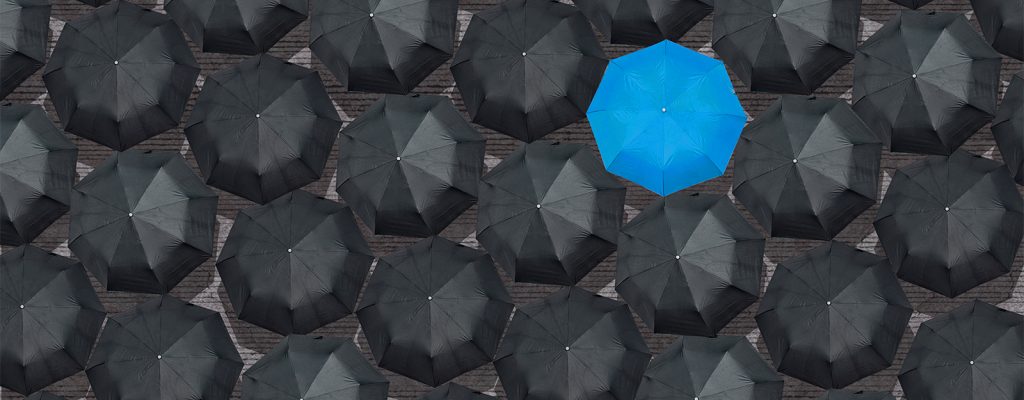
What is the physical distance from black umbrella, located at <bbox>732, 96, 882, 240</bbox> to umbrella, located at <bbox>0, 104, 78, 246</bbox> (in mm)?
13256

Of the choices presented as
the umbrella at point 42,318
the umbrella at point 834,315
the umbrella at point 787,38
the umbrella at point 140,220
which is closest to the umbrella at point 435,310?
the umbrella at point 140,220

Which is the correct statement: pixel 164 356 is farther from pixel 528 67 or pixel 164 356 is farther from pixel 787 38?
pixel 787 38

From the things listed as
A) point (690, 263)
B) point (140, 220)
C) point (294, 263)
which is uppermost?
point (140, 220)

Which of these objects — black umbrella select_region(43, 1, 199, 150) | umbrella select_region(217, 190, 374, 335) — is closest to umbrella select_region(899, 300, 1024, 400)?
umbrella select_region(217, 190, 374, 335)

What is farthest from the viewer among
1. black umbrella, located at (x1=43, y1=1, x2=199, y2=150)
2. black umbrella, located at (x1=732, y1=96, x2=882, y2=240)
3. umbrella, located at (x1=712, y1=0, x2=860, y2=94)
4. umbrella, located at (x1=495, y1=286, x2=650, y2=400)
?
black umbrella, located at (x1=43, y1=1, x2=199, y2=150)

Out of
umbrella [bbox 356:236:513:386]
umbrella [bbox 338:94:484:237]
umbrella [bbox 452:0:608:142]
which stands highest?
umbrella [bbox 452:0:608:142]

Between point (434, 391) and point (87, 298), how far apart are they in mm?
7104

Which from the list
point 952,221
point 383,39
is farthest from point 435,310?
point 952,221

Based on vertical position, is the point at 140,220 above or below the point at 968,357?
above

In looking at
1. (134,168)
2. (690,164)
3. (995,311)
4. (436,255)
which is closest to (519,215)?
(436,255)

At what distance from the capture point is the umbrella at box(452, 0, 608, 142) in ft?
75.6

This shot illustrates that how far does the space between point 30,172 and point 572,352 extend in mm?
11079

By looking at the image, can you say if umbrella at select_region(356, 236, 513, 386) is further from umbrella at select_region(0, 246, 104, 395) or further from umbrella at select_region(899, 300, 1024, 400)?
umbrella at select_region(899, 300, 1024, 400)

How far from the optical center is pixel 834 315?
22.9 meters
